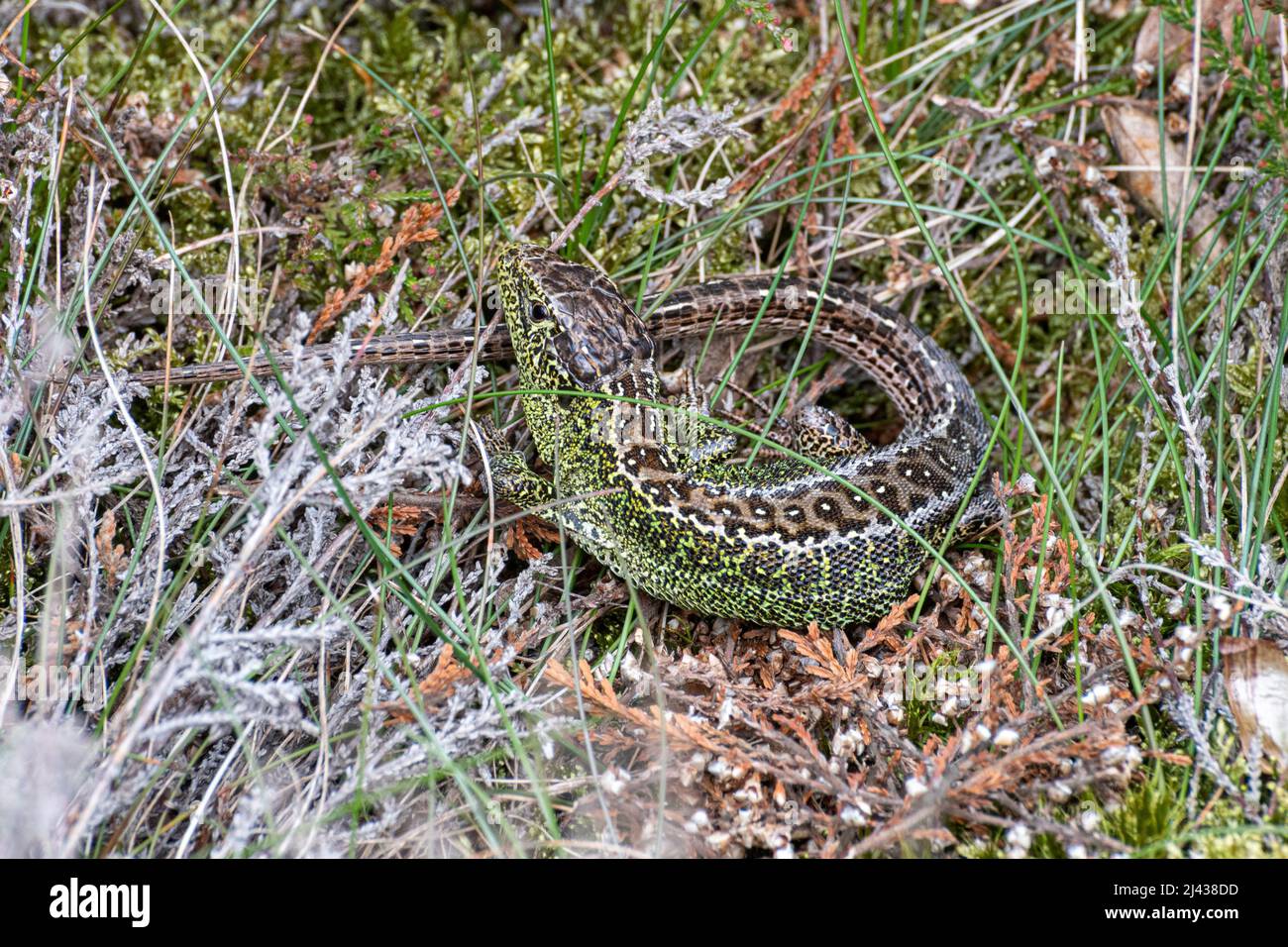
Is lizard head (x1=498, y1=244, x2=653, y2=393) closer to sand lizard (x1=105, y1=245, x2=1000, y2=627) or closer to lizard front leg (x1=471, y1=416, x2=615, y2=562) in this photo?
sand lizard (x1=105, y1=245, x2=1000, y2=627)

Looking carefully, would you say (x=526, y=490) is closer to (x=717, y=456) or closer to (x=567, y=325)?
(x=567, y=325)

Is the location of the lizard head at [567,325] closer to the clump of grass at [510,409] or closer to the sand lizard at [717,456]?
the sand lizard at [717,456]

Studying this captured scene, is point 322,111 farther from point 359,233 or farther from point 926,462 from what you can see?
point 926,462

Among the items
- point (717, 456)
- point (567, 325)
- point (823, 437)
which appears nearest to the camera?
point (567, 325)

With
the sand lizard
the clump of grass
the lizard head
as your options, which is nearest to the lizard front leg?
the sand lizard

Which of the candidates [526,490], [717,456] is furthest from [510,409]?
[717,456]

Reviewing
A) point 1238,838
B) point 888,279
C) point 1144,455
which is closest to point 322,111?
point 888,279
